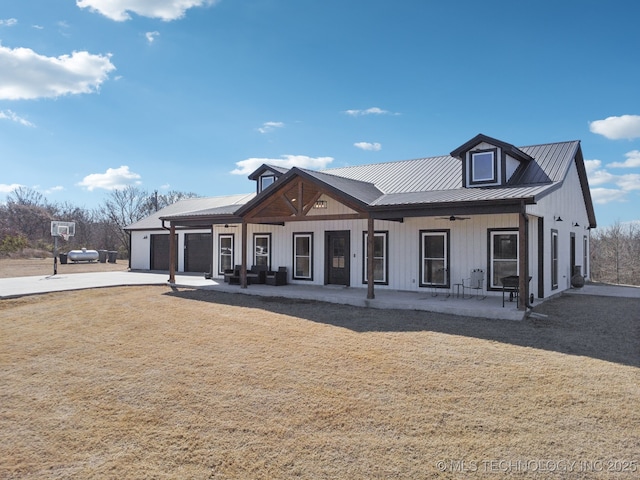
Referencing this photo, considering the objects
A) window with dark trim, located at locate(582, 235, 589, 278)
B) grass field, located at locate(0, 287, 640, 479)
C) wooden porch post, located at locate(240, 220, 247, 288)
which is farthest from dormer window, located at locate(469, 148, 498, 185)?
window with dark trim, located at locate(582, 235, 589, 278)

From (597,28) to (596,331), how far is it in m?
8.02

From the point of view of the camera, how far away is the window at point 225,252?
56.9 feet

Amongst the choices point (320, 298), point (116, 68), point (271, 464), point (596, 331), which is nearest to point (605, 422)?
point (271, 464)

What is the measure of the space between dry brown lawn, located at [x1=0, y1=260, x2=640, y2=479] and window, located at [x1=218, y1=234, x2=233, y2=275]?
8397 mm

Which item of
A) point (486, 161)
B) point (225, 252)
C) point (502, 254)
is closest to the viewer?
point (502, 254)

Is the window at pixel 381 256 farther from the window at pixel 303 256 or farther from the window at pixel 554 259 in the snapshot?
the window at pixel 554 259

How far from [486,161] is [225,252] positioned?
1062 cm

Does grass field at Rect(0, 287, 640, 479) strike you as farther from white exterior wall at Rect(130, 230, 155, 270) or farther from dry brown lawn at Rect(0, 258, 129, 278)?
white exterior wall at Rect(130, 230, 155, 270)

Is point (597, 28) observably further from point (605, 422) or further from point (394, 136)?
point (605, 422)

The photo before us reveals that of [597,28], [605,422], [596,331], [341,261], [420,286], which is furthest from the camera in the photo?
[341,261]

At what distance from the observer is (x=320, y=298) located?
39.5 feet

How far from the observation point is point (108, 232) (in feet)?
132

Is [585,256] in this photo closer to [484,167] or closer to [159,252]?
[484,167]

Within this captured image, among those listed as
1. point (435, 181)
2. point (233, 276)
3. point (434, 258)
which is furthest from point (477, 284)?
point (233, 276)
